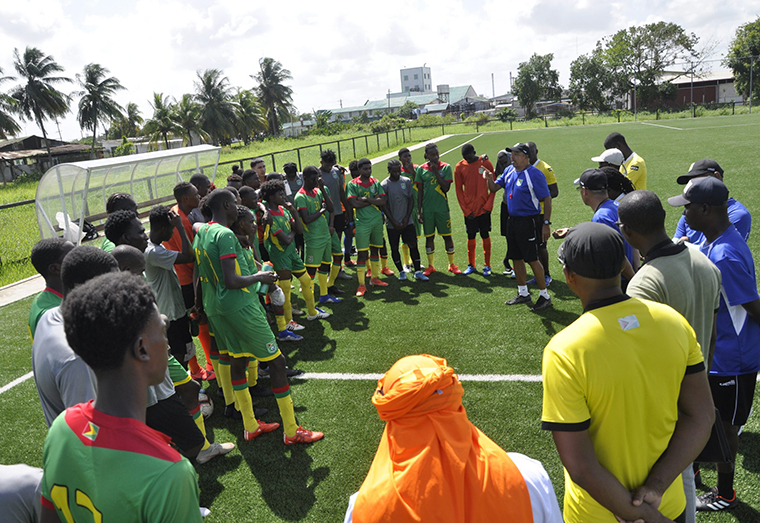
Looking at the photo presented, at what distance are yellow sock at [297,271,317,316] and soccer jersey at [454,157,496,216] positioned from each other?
3.13 metres

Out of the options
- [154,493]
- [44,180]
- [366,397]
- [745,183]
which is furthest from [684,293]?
[745,183]

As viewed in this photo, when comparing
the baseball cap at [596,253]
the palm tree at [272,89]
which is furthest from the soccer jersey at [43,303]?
the palm tree at [272,89]

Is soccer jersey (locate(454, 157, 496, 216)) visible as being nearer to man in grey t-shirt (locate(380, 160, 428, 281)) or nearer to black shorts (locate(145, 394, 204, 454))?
man in grey t-shirt (locate(380, 160, 428, 281))

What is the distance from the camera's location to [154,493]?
140cm

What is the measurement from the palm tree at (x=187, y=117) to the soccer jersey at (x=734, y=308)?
181ft

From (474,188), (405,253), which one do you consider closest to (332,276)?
(405,253)

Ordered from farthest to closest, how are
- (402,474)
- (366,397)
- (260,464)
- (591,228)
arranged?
(366,397) → (260,464) → (591,228) → (402,474)

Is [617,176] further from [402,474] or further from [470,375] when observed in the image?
[402,474]

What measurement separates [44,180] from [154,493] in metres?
10.8

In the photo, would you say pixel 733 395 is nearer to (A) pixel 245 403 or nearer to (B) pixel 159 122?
(A) pixel 245 403

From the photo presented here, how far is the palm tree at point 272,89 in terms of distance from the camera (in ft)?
239

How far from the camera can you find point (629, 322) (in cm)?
182

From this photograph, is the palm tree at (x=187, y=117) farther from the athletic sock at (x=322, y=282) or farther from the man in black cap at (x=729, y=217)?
the man in black cap at (x=729, y=217)

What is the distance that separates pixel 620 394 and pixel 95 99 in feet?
224
